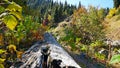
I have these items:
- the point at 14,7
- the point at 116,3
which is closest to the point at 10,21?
the point at 14,7

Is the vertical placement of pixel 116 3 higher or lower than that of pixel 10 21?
higher

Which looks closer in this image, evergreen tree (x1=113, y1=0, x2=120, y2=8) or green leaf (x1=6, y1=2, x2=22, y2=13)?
green leaf (x1=6, y1=2, x2=22, y2=13)

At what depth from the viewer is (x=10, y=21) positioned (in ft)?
5.72

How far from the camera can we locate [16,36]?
12.0m

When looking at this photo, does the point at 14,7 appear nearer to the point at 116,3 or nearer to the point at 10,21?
the point at 10,21

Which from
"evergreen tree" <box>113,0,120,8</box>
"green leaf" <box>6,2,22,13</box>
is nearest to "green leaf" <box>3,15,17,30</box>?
"green leaf" <box>6,2,22,13</box>

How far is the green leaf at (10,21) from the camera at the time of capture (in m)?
1.73

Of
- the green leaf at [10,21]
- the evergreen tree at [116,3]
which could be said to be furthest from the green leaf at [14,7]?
the evergreen tree at [116,3]

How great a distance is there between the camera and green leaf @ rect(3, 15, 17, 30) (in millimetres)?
1731

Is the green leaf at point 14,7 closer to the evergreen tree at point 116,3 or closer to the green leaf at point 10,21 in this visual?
the green leaf at point 10,21

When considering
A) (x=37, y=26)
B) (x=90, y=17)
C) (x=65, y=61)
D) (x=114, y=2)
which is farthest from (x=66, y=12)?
(x=65, y=61)

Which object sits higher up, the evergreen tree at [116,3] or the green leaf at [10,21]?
the evergreen tree at [116,3]

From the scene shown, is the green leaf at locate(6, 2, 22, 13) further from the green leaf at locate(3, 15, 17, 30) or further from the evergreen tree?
the evergreen tree

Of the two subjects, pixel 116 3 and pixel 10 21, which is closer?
pixel 10 21
